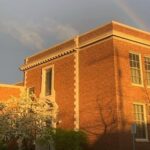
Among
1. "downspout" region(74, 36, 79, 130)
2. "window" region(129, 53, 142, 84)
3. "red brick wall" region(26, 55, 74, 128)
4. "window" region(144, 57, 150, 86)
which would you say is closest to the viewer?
"window" region(129, 53, 142, 84)

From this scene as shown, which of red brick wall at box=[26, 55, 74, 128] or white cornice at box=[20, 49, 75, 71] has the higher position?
white cornice at box=[20, 49, 75, 71]

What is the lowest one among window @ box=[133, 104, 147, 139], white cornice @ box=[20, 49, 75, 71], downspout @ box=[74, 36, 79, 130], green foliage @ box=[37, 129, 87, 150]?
green foliage @ box=[37, 129, 87, 150]

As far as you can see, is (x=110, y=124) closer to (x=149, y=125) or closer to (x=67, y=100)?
(x=149, y=125)

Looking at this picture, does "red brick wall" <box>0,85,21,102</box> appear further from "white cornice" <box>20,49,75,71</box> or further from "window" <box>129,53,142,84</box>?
"window" <box>129,53,142,84</box>

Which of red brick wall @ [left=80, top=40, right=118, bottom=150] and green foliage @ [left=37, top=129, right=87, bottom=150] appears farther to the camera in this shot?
red brick wall @ [left=80, top=40, right=118, bottom=150]

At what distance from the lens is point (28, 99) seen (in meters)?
28.6

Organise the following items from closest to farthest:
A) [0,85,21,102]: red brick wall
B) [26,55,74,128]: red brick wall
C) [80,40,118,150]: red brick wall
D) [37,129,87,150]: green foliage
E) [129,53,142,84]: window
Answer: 1. [37,129,87,150]: green foliage
2. [80,40,118,150]: red brick wall
3. [129,53,142,84]: window
4. [26,55,74,128]: red brick wall
5. [0,85,21,102]: red brick wall

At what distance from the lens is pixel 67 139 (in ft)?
82.4

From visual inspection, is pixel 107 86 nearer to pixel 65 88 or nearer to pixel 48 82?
pixel 65 88

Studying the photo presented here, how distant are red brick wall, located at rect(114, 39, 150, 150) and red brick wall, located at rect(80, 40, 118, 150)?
516mm

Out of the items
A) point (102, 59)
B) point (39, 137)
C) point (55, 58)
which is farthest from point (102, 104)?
point (55, 58)

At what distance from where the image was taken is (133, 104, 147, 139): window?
83.7 feet

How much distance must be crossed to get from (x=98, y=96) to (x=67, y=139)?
403 centimetres

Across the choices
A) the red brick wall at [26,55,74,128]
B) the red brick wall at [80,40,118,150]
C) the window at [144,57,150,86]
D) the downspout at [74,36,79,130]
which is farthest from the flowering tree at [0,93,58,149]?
the window at [144,57,150,86]
